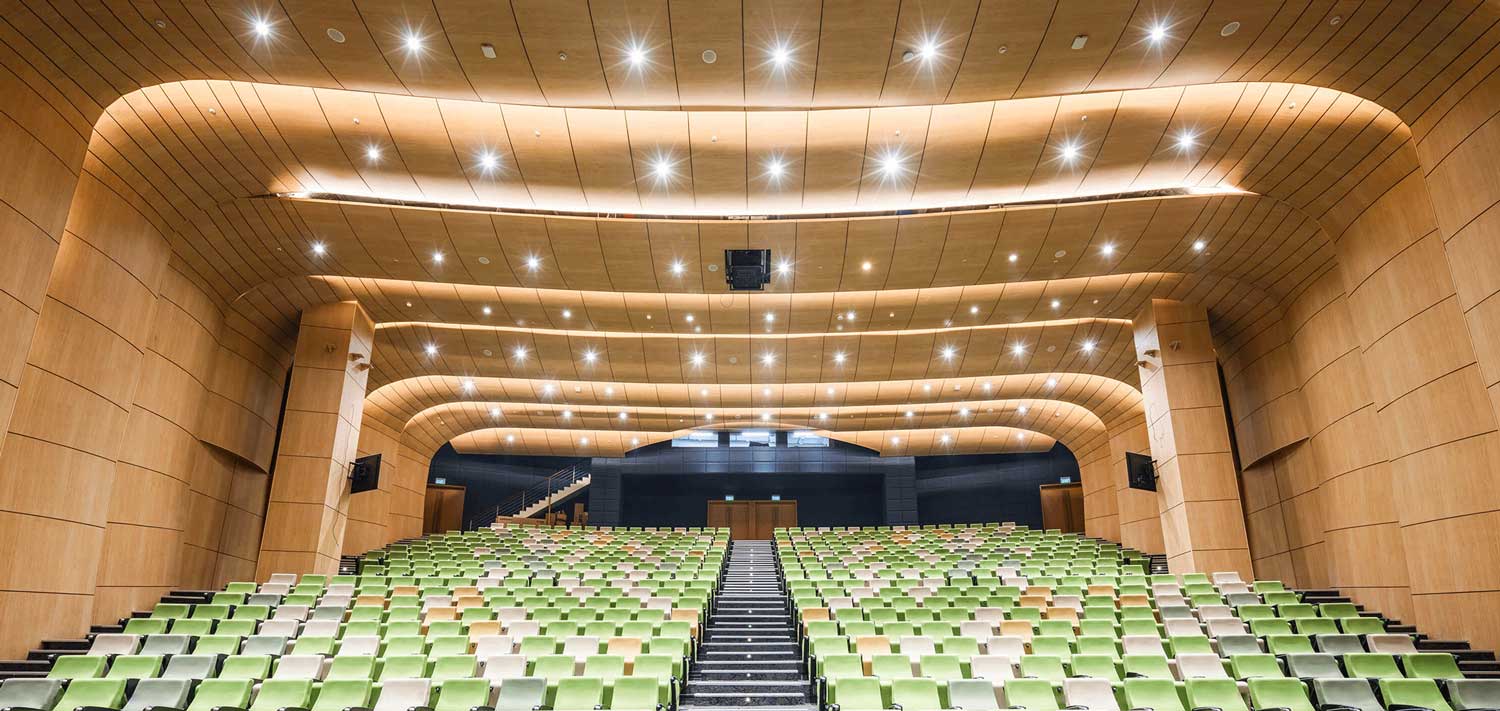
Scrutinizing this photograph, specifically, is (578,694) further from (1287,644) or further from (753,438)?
(753,438)

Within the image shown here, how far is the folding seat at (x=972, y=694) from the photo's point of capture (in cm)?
633

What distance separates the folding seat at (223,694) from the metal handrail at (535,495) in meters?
24.8

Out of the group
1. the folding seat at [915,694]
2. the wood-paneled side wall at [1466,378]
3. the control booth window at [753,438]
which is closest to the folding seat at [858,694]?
the folding seat at [915,694]

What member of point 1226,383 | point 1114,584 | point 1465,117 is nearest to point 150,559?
point 1114,584

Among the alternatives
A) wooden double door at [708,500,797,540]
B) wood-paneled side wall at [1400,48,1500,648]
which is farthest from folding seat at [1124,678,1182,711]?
wooden double door at [708,500,797,540]

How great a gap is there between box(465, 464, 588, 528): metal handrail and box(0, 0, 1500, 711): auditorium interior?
12.6 meters

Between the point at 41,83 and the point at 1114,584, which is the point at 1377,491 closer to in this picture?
the point at 1114,584

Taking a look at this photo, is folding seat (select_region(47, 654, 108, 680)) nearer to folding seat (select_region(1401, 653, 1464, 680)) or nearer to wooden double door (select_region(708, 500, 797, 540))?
folding seat (select_region(1401, 653, 1464, 680))

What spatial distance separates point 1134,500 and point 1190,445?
8018 mm

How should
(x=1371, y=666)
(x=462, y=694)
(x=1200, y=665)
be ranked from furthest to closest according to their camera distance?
1. (x=1371, y=666)
2. (x=1200, y=665)
3. (x=462, y=694)

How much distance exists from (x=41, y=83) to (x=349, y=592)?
7550 mm

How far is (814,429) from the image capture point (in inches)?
1129

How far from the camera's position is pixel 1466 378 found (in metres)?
9.13

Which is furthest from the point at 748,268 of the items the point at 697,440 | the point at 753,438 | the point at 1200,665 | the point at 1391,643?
the point at 753,438
